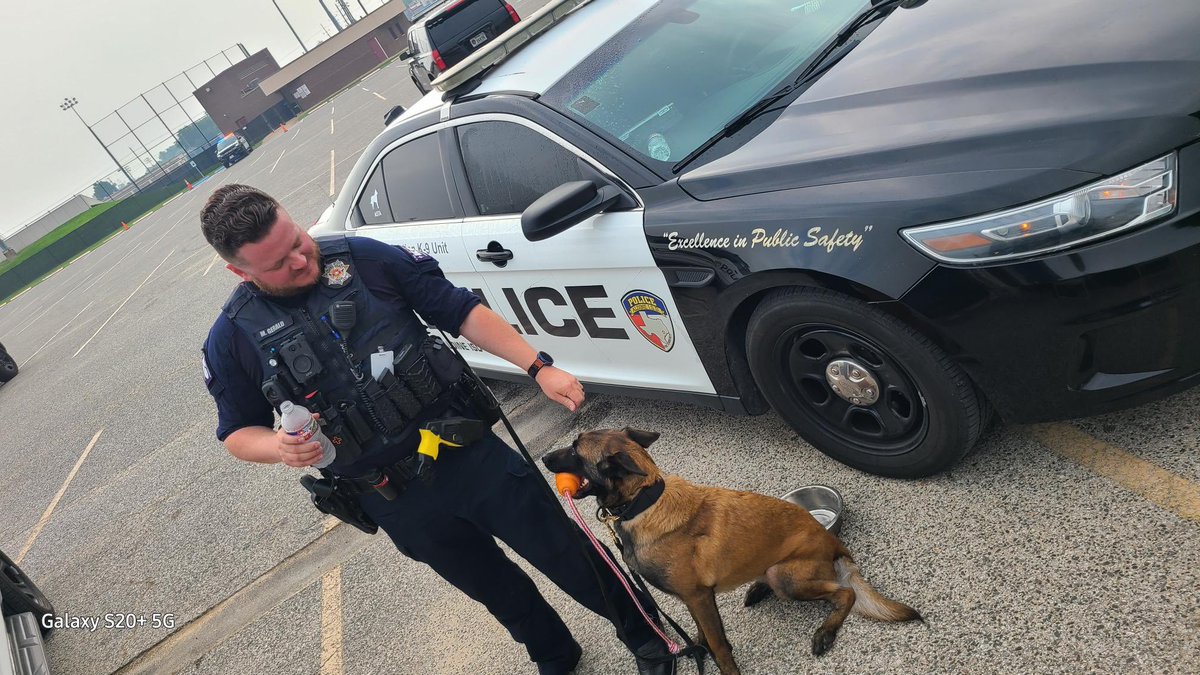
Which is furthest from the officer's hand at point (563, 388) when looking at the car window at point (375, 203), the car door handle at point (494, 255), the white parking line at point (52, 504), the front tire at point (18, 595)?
the white parking line at point (52, 504)

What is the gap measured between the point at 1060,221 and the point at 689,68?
170 cm

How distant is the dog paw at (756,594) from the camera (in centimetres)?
265

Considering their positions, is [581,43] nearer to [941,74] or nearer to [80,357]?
[941,74]

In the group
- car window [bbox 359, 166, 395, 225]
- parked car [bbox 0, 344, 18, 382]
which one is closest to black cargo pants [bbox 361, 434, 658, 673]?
car window [bbox 359, 166, 395, 225]

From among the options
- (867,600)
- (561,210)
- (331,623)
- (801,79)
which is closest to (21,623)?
(331,623)

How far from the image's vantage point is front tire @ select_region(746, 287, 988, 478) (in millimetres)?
2365

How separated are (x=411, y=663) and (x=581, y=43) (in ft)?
9.21

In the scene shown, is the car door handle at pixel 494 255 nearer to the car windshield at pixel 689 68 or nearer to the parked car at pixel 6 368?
the car windshield at pixel 689 68

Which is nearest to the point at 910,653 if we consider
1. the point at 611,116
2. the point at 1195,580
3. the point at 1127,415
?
the point at 1195,580

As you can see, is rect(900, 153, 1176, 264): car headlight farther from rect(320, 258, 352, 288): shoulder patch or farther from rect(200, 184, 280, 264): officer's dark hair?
rect(200, 184, 280, 264): officer's dark hair

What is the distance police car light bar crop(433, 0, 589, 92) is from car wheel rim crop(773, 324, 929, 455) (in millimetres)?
2114

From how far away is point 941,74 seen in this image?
253 cm

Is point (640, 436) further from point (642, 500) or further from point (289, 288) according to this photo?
point (289, 288)

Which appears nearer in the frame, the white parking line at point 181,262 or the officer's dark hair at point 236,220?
the officer's dark hair at point 236,220
